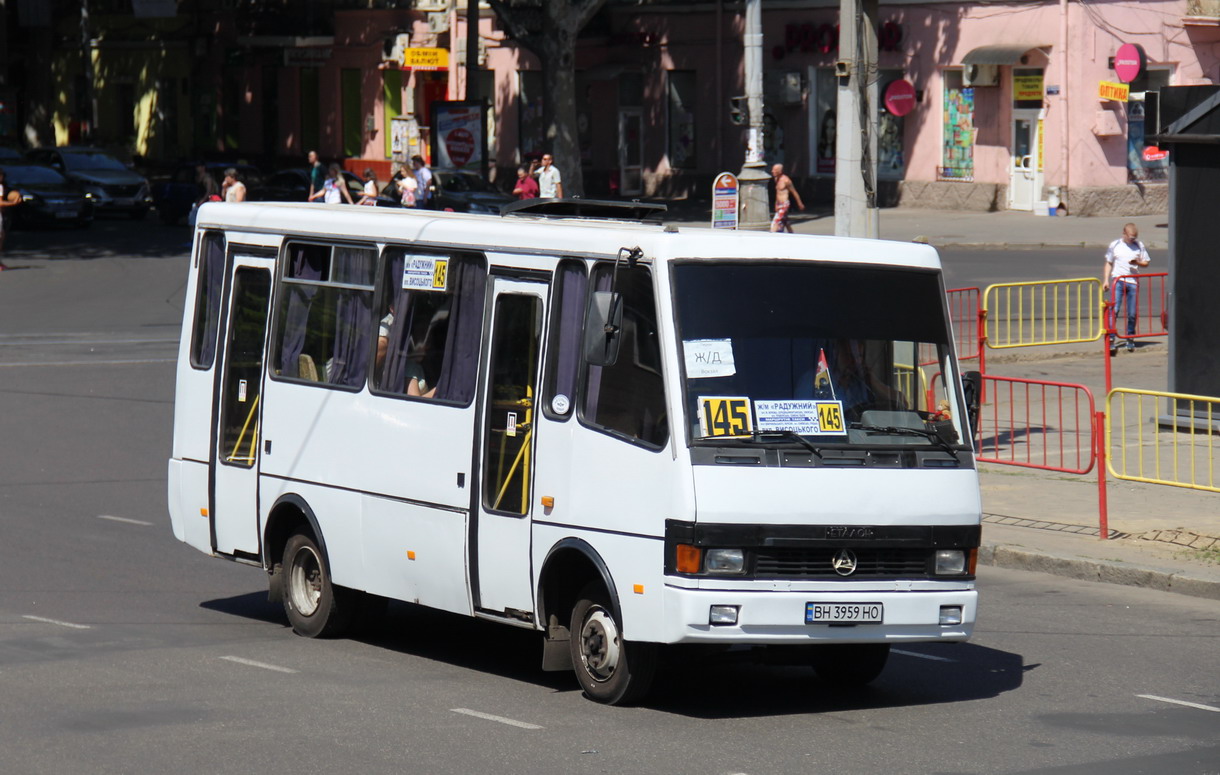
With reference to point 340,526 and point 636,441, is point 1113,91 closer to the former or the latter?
point 340,526

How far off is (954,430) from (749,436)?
1109 mm

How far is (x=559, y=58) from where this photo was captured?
46.1 meters

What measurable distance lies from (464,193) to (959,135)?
1232 cm

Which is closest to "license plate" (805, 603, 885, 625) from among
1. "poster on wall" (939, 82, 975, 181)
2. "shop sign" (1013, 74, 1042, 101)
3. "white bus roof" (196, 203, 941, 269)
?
"white bus roof" (196, 203, 941, 269)

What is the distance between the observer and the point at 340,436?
10.4m

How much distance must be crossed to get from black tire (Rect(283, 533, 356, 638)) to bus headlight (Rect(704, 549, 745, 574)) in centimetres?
293

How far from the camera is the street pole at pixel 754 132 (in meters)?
31.6

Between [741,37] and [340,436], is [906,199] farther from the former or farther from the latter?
[340,436]

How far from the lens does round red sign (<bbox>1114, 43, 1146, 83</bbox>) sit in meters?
41.8

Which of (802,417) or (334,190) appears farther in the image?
(334,190)

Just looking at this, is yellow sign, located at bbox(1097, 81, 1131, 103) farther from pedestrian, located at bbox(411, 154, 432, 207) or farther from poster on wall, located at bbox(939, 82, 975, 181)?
pedestrian, located at bbox(411, 154, 432, 207)

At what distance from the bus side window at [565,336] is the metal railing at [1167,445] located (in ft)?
15.5

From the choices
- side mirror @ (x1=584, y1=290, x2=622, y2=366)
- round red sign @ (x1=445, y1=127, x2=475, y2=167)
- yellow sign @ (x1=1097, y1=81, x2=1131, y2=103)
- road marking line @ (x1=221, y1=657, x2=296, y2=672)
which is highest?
yellow sign @ (x1=1097, y1=81, x2=1131, y2=103)

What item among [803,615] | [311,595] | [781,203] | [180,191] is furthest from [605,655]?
[180,191]
